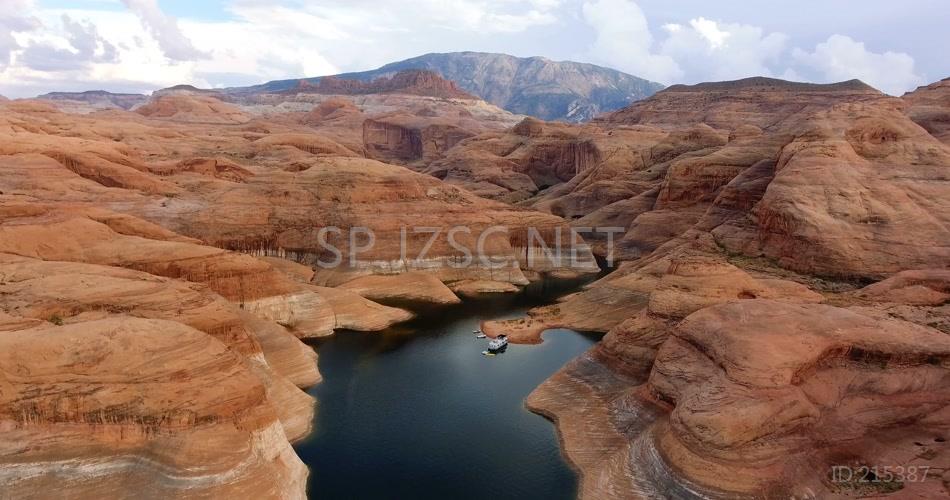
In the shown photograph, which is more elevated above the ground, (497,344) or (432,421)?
(497,344)

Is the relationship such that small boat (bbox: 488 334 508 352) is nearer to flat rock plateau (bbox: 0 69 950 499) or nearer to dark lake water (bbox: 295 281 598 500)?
dark lake water (bbox: 295 281 598 500)

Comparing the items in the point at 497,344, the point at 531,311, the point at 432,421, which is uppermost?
the point at 497,344

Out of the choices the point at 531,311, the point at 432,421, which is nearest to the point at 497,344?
the point at 531,311

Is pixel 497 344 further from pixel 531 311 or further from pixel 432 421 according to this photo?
pixel 432 421

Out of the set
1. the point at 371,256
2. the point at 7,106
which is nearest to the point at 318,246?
the point at 371,256

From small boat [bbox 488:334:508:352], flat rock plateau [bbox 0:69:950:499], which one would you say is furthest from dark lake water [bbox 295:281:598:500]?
flat rock plateau [bbox 0:69:950:499]
